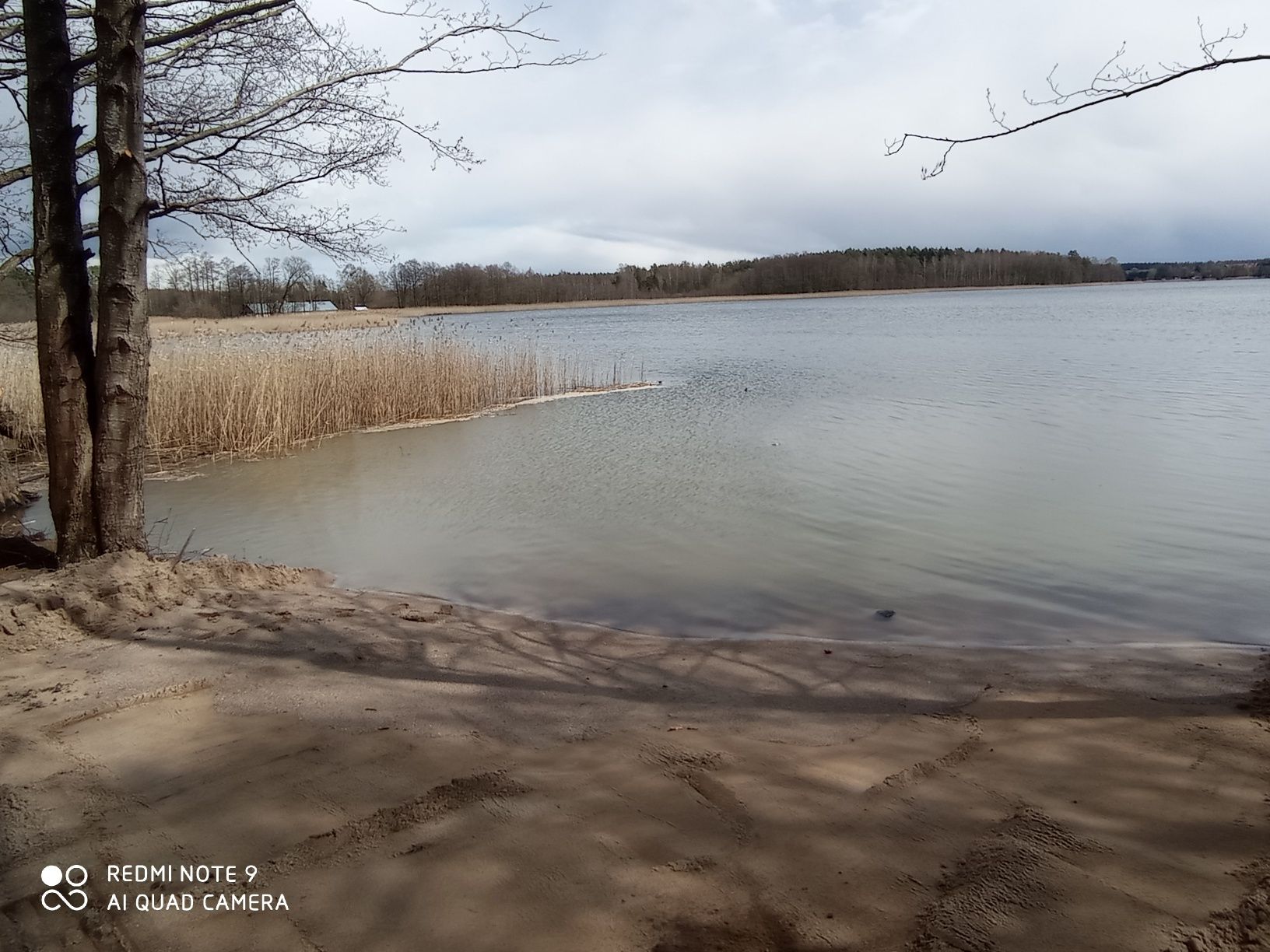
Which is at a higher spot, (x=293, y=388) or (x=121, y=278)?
(x=121, y=278)

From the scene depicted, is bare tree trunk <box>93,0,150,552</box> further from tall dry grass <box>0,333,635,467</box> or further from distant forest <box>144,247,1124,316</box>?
distant forest <box>144,247,1124,316</box>

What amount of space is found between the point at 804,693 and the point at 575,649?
137 centimetres

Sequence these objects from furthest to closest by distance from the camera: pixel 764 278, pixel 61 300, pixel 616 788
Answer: pixel 764 278
pixel 61 300
pixel 616 788

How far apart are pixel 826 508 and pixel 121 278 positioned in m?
6.44

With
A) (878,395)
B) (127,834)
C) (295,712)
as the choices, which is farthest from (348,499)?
(878,395)

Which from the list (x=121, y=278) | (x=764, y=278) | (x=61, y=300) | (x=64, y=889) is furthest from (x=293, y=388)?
(x=764, y=278)

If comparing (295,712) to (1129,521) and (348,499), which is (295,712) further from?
(1129,521)

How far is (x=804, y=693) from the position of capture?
13.2 ft

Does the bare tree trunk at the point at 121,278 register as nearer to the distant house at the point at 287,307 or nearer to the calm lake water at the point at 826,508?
the calm lake water at the point at 826,508

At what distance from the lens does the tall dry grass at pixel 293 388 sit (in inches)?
511

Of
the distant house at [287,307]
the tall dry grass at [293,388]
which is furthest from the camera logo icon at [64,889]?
the tall dry grass at [293,388]

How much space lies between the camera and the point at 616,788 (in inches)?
111

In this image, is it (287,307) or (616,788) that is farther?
(287,307)

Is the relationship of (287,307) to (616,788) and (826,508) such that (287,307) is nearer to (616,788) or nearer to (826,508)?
(826,508)
